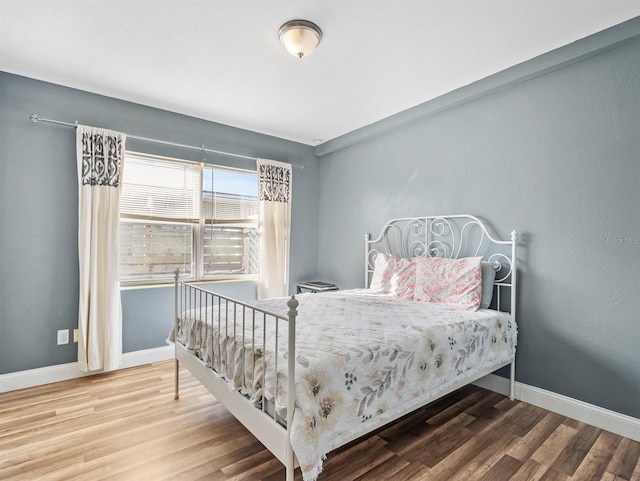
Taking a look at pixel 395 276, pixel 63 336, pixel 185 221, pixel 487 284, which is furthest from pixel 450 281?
pixel 63 336

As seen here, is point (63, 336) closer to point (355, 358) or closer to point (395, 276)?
point (355, 358)

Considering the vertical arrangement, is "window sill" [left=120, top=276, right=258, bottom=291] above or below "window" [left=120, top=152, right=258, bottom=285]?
below

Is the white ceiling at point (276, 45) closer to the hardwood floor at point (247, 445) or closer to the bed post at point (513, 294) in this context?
the bed post at point (513, 294)

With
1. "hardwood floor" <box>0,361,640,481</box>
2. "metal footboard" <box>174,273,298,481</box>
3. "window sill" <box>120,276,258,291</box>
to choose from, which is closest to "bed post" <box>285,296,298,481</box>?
"metal footboard" <box>174,273,298,481</box>

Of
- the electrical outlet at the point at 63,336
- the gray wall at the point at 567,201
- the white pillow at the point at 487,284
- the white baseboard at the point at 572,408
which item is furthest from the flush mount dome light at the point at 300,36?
the electrical outlet at the point at 63,336

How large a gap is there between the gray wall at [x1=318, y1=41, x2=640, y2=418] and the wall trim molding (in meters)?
0.07

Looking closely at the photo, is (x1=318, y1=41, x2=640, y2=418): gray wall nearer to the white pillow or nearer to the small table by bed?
the white pillow

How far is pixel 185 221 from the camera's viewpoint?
139 inches

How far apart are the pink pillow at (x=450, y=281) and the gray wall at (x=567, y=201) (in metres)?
0.37

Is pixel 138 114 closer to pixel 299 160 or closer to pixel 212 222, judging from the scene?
pixel 212 222

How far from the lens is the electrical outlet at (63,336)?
113 inches

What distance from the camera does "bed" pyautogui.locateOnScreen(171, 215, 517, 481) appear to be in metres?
1.43

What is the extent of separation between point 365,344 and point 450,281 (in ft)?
4.33

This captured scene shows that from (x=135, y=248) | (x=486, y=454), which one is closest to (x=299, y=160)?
(x=135, y=248)
